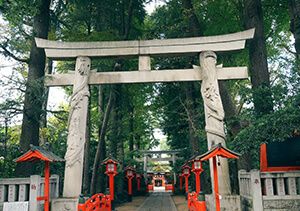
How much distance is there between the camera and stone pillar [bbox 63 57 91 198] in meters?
9.23

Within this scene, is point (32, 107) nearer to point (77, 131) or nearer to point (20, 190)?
point (77, 131)

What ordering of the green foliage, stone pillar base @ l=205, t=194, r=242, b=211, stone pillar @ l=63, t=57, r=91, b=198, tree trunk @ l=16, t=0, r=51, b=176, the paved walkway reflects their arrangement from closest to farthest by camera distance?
the green foliage, stone pillar base @ l=205, t=194, r=242, b=211, stone pillar @ l=63, t=57, r=91, b=198, tree trunk @ l=16, t=0, r=51, b=176, the paved walkway

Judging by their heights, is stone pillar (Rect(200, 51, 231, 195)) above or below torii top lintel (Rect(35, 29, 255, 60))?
below

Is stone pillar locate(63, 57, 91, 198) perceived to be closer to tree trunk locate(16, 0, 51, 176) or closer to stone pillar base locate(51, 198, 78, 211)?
stone pillar base locate(51, 198, 78, 211)

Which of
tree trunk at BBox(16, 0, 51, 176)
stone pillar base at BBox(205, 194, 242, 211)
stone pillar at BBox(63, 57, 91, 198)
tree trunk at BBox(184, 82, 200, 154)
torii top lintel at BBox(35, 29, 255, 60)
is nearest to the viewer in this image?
stone pillar base at BBox(205, 194, 242, 211)

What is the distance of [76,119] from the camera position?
9.76 metres

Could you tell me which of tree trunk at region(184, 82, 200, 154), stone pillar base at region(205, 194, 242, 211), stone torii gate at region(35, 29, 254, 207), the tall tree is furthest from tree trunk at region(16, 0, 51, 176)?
tree trunk at region(184, 82, 200, 154)

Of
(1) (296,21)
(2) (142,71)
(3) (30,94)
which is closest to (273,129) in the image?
(1) (296,21)

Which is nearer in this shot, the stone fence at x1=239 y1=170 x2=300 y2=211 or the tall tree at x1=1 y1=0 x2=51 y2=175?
the stone fence at x1=239 y1=170 x2=300 y2=211

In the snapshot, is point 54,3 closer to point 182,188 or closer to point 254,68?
point 254,68

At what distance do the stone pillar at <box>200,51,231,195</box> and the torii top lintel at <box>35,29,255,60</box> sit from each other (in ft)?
1.27

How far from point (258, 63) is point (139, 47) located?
4394 millimetres

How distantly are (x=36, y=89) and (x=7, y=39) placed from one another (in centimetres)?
241

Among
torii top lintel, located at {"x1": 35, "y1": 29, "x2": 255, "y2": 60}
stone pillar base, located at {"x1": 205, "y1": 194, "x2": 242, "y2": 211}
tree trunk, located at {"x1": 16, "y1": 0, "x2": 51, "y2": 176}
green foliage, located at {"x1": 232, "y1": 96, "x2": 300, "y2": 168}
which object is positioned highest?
torii top lintel, located at {"x1": 35, "y1": 29, "x2": 255, "y2": 60}
